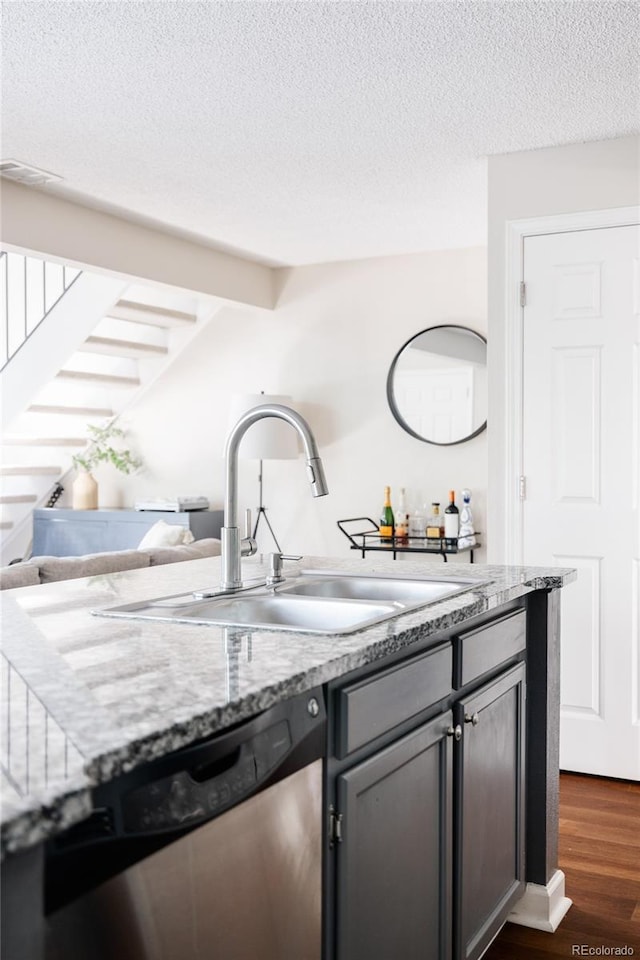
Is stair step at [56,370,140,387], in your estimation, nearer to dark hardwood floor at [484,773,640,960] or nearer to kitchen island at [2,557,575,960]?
kitchen island at [2,557,575,960]

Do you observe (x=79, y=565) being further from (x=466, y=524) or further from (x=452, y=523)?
(x=466, y=524)

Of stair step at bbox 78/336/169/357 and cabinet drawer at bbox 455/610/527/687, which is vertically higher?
stair step at bbox 78/336/169/357

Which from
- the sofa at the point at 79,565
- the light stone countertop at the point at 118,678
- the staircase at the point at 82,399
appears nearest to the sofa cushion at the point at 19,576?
the sofa at the point at 79,565

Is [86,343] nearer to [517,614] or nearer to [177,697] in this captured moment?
[517,614]

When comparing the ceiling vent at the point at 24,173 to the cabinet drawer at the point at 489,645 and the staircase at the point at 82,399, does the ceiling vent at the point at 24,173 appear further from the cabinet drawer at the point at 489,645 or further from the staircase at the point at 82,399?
the cabinet drawer at the point at 489,645

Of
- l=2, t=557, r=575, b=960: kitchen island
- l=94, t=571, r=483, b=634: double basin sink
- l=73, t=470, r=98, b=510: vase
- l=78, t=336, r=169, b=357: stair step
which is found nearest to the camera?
l=2, t=557, r=575, b=960: kitchen island

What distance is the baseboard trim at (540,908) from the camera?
7.99 feet

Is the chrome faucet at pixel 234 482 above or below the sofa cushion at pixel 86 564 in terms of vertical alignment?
above

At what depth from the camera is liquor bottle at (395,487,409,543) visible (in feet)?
18.0

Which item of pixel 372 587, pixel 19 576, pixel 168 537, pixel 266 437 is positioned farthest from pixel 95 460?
pixel 372 587

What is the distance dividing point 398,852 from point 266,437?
13.2 feet

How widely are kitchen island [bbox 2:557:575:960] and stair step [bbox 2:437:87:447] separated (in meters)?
4.02

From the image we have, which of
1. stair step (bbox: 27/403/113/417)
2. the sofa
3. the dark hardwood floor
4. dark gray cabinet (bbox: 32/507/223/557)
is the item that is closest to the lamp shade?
dark gray cabinet (bbox: 32/507/223/557)

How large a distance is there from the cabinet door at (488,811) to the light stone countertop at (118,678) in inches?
11.6
